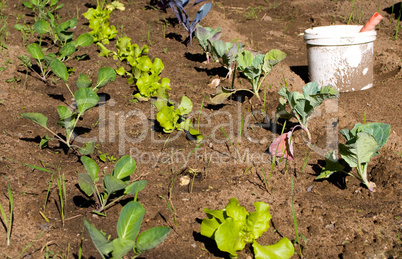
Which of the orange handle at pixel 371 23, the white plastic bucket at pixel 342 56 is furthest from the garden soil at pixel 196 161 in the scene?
the orange handle at pixel 371 23

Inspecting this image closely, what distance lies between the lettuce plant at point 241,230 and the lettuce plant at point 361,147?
0.51m

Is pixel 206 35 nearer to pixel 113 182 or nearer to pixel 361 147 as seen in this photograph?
pixel 361 147

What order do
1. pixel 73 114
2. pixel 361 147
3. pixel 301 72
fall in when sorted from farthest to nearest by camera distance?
1. pixel 301 72
2. pixel 73 114
3. pixel 361 147

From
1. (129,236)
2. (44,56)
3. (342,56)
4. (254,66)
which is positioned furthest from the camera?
(342,56)

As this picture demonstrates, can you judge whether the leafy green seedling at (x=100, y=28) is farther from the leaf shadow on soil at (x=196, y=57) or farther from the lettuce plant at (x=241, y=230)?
the lettuce plant at (x=241, y=230)

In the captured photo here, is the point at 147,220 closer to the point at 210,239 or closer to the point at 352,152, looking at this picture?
the point at 210,239

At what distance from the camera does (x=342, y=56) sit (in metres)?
2.77

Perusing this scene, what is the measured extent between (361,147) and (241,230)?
2.17ft

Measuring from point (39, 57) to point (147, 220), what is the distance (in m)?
1.54

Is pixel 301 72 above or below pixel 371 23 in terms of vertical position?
below

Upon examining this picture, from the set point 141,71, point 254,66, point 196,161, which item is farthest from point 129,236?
point 141,71

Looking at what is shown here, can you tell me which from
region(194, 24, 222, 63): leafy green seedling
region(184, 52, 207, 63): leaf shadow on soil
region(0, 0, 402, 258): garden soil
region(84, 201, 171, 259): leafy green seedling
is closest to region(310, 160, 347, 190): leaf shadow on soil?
region(0, 0, 402, 258): garden soil

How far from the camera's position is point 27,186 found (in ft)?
5.80

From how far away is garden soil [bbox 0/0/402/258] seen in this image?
1568 mm
